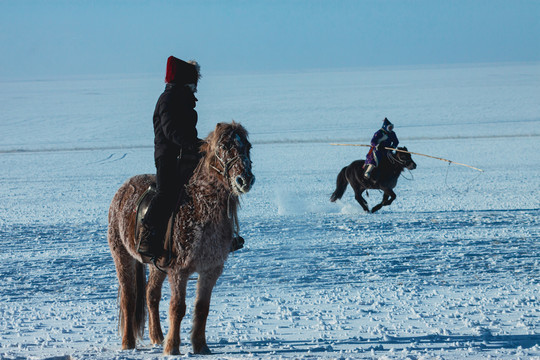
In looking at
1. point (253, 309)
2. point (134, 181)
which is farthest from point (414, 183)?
point (134, 181)

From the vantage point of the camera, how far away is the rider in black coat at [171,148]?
3.98 meters

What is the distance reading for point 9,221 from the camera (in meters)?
10.1

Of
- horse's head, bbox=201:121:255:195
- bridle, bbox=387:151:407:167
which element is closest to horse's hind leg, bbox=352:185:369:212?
bridle, bbox=387:151:407:167

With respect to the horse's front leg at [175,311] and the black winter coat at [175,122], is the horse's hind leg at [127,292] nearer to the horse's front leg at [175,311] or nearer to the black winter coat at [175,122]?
the horse's front leg at [175,311]

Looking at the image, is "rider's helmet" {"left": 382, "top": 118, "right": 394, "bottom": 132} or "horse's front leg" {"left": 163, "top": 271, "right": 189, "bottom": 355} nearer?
"horse's front leg" {"left": 163, "top": 271, "right": 189, "bottom": 355}

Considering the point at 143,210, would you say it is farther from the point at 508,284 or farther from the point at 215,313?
the point at 508,284

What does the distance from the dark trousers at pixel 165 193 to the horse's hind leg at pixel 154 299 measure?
1.40ft

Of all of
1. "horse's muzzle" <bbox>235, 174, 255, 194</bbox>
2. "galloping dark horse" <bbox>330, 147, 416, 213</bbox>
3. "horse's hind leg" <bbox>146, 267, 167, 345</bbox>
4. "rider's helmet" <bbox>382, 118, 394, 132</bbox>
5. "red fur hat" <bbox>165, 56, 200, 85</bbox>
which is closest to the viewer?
"horse's muzzle" <bbox>235, 174, 255, 194</bbox>

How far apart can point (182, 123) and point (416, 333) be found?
7.21 feet

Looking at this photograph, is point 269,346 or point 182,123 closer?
point 182,123

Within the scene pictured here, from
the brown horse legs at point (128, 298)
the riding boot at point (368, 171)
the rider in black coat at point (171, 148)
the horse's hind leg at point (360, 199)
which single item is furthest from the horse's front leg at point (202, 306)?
the riding boot at point (368, 171)

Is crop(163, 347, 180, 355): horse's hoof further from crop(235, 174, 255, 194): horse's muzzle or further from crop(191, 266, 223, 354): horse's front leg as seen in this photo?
crop(235, 174, 255, 194): horse's muzzle

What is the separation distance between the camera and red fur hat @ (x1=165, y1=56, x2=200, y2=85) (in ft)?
13.4

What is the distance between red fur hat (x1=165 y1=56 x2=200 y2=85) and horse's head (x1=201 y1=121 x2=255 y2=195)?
43 centimetres
